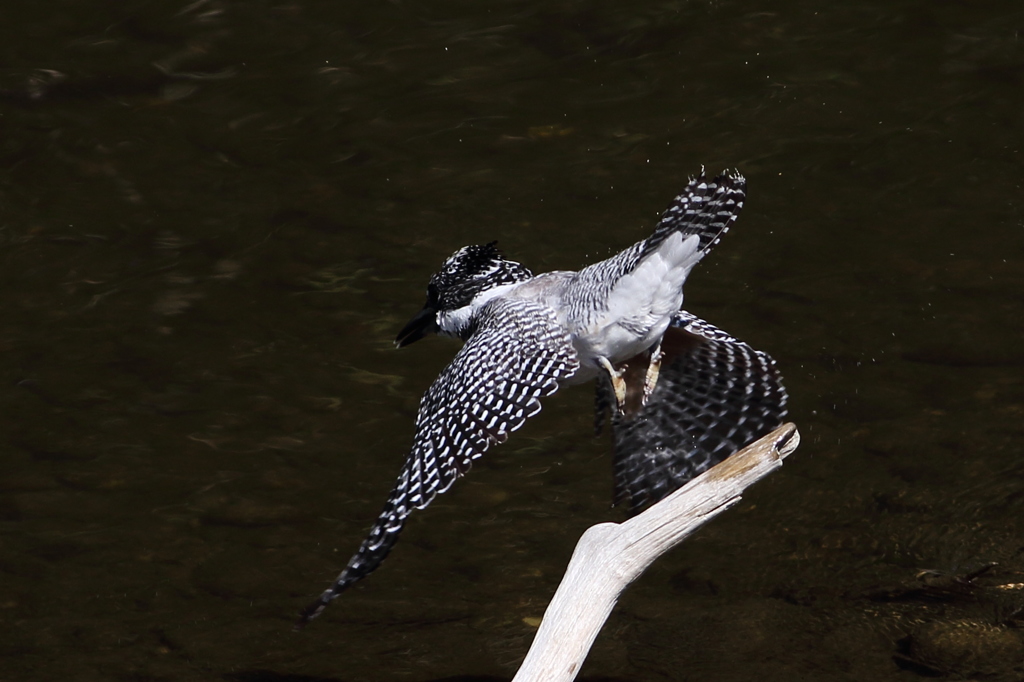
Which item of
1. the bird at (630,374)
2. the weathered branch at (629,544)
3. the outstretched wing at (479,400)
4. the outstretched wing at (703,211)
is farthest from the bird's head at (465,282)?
the weathered branch at (629,544)

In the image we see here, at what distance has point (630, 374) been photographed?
5.46m

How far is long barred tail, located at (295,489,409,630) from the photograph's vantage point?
14.8ft

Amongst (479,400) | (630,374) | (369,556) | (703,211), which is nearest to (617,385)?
(630,374)

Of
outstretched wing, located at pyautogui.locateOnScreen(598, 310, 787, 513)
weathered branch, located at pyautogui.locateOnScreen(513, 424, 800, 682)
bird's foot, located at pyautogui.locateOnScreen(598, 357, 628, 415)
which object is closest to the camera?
weathered branch, located at pyautogui.locateOnScreen(513, 424, 800, 682)

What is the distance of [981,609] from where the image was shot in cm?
588

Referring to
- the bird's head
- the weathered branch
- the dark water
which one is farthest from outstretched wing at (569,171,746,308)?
the dark water

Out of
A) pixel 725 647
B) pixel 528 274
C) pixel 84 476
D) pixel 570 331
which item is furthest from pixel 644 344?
pixel 84 476

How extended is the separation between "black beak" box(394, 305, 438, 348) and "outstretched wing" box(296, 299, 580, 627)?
2.75 ft

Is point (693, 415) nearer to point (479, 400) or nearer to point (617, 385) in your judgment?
point (617, 385)

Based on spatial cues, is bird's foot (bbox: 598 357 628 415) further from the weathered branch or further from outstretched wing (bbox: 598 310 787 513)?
the weathered branch

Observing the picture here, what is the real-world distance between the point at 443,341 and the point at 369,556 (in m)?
3.60

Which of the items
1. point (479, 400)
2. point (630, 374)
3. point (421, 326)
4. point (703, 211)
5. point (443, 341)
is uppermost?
point (703, 211)

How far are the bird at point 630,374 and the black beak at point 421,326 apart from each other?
69 cm

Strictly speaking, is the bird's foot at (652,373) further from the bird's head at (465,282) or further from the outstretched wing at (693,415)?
the bird's head at (465,282)
